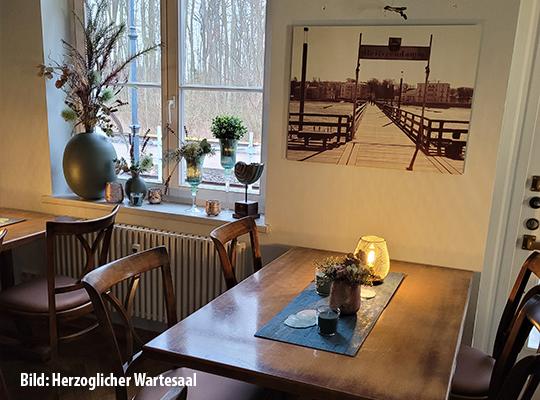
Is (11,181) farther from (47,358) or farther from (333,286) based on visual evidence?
(333,286)

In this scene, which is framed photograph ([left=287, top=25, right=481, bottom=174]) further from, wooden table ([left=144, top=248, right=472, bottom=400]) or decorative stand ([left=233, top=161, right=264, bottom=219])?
wooden table ([left=144, top=248, right=472, bottom=400])

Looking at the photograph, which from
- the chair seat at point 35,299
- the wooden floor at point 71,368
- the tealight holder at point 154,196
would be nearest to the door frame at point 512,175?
the wooden floor at point 71,368

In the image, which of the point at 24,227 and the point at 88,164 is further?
the point at 88,164

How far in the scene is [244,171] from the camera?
8.51ft

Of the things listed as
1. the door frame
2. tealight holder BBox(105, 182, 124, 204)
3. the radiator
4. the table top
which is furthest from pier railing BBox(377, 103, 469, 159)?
the table top

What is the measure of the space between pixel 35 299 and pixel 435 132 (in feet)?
6.82

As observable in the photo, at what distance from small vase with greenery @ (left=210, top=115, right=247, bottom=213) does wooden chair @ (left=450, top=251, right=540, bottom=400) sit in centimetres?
150

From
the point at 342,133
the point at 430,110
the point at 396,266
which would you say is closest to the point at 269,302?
the point at 396,266

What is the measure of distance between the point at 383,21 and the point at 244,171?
1.00 meters

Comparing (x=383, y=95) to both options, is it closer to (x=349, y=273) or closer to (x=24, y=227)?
(x=349, y=273)

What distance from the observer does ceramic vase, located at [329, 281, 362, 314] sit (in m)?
1.65

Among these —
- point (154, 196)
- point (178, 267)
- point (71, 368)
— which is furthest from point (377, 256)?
point (71, 368)

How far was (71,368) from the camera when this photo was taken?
262 cm

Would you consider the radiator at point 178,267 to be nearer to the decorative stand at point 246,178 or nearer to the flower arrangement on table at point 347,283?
the decorative stand at point 246,178
